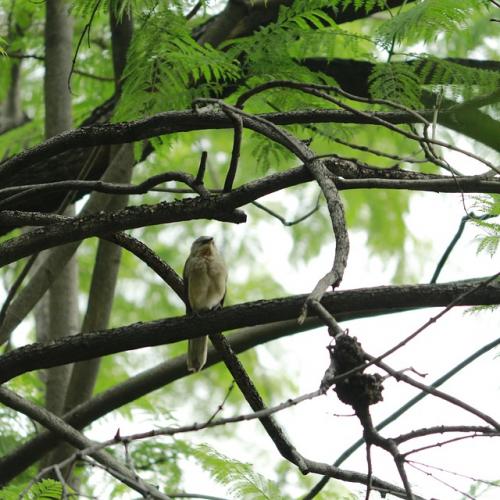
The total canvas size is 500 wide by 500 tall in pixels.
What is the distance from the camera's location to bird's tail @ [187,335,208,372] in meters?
5.15

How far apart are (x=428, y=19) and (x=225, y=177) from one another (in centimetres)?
121

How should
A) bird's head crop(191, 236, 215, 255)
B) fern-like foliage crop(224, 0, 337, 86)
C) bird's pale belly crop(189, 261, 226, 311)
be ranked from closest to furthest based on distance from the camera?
fern-like foliage crop(224, 0, 337, 86) < bird's pale belly crop(189, 261, 226, 311) < bird's head crop(191, 236, 215, 255)

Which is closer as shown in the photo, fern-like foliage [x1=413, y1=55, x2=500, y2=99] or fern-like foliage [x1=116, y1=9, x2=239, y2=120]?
fern-like foliage [x1=413, y1=55, x2=500, y2=99]

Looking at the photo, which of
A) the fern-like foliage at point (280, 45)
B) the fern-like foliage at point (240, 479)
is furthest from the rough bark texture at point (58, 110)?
the fern-like foliage at point (240, 479)

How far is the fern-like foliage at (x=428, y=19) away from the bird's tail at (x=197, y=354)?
213cm

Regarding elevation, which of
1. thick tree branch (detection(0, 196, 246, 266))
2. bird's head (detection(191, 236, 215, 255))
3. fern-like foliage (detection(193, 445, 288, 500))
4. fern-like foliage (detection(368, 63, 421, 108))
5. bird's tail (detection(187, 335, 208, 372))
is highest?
bird's head (detection(191, 236, 215, 255))

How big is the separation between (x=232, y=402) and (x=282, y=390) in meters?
0.63

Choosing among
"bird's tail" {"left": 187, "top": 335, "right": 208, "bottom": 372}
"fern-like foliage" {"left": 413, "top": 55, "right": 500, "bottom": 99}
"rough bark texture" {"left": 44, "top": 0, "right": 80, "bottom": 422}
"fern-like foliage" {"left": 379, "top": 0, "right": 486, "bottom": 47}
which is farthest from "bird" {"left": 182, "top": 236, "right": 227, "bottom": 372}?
"fern-like foliage" {"left": 379, "top": 0, "right": 486, "bottom": 47}

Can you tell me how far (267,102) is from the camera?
14.8 feet

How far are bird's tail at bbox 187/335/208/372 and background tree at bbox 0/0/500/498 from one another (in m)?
0.05

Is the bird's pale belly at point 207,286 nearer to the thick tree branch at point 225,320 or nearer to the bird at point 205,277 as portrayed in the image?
the bird at point 205,277

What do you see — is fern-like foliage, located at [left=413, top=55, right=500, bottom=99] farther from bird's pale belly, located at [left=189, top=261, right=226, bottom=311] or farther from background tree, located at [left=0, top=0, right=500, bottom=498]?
bird's pale belly, located at [left=189, top=261, right=226, bottom=311]

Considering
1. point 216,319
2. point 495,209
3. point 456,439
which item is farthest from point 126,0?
point 456,439

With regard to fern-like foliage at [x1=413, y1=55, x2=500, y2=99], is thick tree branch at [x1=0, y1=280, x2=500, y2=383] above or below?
below
